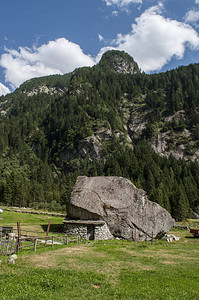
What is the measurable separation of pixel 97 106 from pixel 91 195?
156 metres

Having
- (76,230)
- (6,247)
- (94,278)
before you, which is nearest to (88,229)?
(76,230)

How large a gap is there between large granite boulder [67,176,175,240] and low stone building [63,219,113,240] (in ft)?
3.16

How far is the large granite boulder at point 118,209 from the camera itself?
30078 millimetres

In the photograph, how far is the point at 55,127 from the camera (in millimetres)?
173625

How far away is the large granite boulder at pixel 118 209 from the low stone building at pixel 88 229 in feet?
3.16

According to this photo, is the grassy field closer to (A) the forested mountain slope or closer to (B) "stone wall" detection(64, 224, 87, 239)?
(B) "stone wall" detection(64, 224, 87, 239)

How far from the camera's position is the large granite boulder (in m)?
30.1

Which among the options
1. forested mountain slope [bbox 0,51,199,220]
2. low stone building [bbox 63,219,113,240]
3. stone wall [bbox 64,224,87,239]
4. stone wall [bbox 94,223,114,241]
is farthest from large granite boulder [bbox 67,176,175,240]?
forested mountain slope [bbox 0,51,199,220]

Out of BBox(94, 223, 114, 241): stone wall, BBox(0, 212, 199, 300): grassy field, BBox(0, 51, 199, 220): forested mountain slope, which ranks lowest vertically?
BBox(94, 223, 114, 241): stone wall

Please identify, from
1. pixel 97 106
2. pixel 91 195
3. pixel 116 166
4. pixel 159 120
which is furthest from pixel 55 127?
pixel 91 195

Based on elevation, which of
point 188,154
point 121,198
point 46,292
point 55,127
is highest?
point 55,127

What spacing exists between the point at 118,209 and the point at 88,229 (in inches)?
210

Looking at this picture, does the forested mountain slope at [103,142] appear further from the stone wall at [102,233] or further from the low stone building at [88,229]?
the stone wall at [102,233]

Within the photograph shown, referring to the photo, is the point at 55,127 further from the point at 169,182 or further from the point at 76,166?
the point at 169,182
